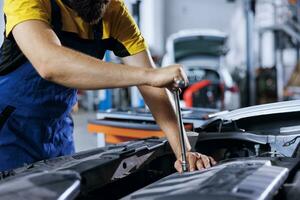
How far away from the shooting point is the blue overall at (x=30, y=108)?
5.14 feet

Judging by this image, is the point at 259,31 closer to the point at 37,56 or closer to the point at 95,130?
the point at 95,130

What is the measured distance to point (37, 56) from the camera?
4.12ft

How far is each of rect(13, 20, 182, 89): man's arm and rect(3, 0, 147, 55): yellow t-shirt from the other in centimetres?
12

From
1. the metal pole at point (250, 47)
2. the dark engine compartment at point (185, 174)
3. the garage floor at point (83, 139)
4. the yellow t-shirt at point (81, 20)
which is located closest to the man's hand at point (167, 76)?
the dark engine compartment at point (185, 174)

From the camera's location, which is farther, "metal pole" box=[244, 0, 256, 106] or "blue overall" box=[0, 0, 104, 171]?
"metal pole" box=[244, 0, 256, 106]

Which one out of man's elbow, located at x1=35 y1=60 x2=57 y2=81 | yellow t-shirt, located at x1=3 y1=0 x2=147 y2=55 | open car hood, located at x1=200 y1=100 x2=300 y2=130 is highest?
yellow t-shirt, located at x1=3 y1=0 x2=147 y2=55

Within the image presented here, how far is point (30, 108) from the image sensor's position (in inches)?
62.7

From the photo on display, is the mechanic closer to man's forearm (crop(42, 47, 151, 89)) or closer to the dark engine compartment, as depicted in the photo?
man's forearm (crop(42, 47, 151, 89))

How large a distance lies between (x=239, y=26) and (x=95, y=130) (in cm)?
1051

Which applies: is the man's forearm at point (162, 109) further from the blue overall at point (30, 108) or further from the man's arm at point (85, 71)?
the man's arm at point (85, 71)

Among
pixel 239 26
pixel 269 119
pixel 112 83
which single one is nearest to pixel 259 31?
pixel 239 26

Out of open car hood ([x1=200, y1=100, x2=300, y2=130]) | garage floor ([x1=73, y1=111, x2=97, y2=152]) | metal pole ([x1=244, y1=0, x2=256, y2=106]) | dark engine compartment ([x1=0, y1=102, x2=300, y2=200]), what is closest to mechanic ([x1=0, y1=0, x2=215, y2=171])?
dark engine compartment ([x1=0, y1=102, x2=300, y2=200])

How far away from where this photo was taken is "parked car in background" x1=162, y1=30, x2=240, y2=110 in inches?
284

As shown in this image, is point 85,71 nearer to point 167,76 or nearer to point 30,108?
point 167,76
